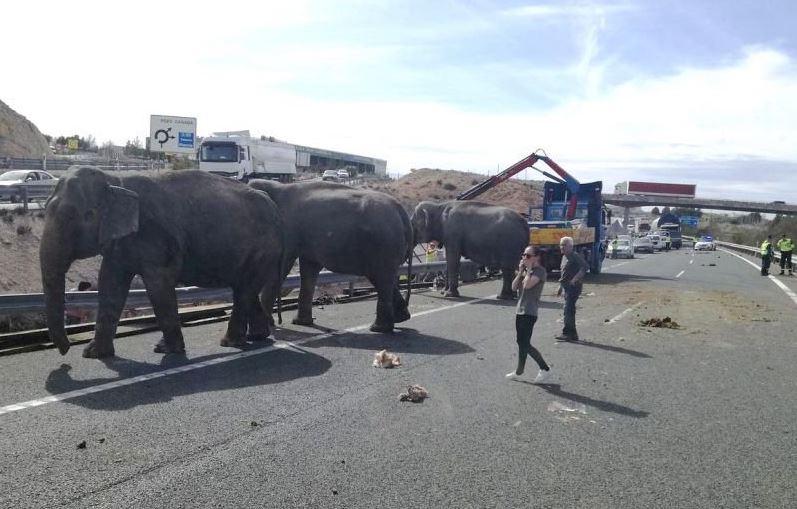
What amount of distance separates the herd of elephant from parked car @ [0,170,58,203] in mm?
21136

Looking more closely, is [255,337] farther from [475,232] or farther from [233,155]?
[233,155]

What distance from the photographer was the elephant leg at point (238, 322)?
30.7 ft

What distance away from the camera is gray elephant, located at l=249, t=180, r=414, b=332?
11.2 meters

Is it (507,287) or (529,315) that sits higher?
(529,315)

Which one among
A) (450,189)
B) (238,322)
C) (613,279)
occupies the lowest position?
(613,279)

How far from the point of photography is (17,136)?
56.5m

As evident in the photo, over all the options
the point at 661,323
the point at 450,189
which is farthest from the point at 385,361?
the point at 450,189

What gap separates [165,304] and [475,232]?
439 inches

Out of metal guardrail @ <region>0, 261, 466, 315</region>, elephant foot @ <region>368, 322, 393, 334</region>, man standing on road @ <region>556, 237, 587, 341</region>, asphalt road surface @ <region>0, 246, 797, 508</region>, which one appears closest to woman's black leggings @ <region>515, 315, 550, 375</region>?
asphalt road surface @ <region>0, 246, 797, 508</region>

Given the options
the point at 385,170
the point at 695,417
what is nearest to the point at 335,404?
the point at 695,417

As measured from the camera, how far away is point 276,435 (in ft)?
18.9

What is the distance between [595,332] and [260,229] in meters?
5.83

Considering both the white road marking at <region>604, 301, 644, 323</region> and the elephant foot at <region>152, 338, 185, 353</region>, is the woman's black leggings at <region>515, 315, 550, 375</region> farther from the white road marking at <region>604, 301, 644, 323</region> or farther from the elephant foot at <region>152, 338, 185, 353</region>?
the white road marking at <region>604, 301, 644, 323</region>

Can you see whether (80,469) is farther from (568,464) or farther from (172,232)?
(172,232)
